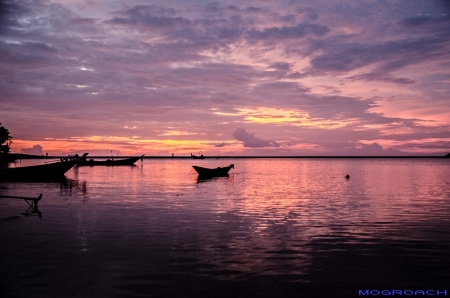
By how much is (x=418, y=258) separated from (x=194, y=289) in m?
8.27

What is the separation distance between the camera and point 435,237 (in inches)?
668

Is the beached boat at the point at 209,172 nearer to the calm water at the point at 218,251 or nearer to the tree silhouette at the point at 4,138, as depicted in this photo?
the calm water at the point at 218,251

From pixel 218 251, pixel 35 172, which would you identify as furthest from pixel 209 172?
pixel 218 251

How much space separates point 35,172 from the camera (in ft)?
169

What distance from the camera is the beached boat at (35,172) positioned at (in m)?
49.2

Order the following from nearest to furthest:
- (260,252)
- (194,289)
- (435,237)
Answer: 1. (194,289)
2. (260,252)
3. (435,237)


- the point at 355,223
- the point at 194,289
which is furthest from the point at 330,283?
the point at 355,223

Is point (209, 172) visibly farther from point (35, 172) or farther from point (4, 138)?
point (4, 138)

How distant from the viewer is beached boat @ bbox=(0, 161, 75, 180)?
4918cm

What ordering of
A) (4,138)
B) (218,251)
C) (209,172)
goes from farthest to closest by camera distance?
1. (4,138)
2. (209,172)
3. (218,251)

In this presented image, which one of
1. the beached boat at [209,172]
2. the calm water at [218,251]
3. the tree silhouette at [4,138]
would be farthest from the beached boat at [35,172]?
the tree silhouette at [4,138]

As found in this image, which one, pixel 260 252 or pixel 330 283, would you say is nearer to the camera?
pixel 330 283

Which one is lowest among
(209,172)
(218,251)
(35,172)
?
(218,251)

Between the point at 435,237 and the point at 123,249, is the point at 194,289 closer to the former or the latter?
the point at 123,249
